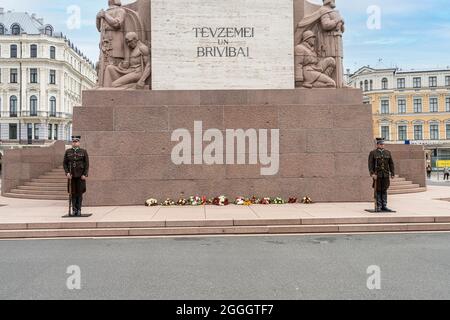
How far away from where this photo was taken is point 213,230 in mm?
9914

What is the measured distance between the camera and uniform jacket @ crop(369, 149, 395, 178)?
38.7 ft

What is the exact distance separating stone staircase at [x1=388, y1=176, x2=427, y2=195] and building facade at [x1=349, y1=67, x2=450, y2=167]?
6730cm

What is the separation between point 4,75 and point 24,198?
225 feet

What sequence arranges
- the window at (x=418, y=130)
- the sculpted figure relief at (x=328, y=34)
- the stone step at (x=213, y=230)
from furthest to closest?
1. the window at (x=418, y=130)
2. the sculpted figure relief at (x=328, y=34)
3. the stone step at (x=213, y=230)

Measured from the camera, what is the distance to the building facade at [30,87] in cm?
7562

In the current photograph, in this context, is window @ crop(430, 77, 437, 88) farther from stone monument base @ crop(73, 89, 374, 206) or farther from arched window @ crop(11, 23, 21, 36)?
stone monument base @ crop(73, 89, 374, 206)

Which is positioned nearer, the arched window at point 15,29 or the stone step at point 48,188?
the stone step at point 48,188

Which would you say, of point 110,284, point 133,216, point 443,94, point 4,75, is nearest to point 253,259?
point 110,284

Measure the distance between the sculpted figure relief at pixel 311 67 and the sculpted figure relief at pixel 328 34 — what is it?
0.63 feet

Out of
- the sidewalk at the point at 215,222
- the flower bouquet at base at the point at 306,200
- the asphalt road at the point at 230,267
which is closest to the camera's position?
the asphalt road at the point at 230,267

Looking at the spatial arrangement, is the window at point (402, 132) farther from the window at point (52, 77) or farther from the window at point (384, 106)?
the window at point (52, 77)

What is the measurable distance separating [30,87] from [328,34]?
72.7 meters

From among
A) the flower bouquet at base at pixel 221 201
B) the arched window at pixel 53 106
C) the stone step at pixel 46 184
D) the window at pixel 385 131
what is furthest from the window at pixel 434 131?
the stone step at pixel 46 184

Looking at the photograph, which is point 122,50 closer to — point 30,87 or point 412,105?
point 30,87
